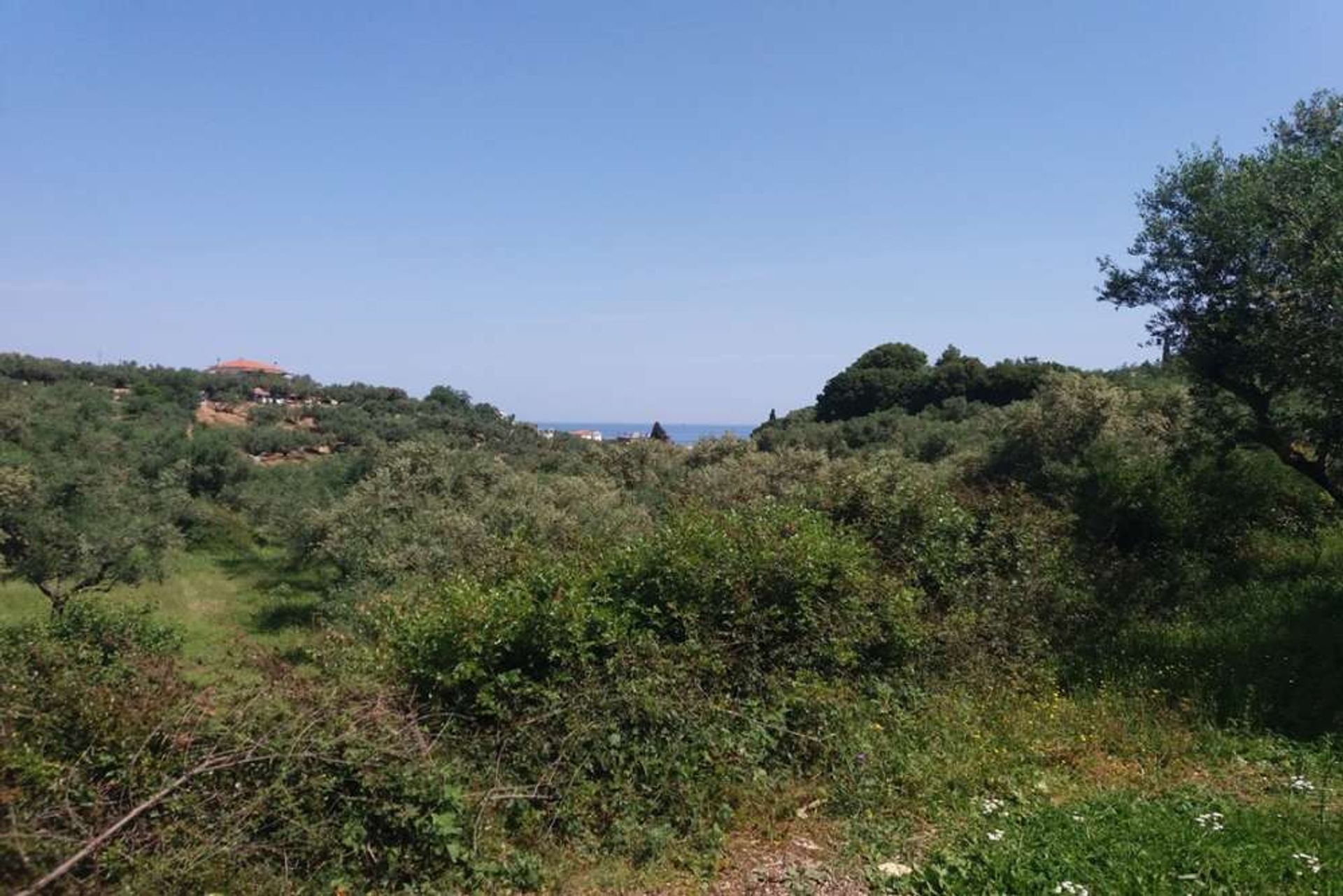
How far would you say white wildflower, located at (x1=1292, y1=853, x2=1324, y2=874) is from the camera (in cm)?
418

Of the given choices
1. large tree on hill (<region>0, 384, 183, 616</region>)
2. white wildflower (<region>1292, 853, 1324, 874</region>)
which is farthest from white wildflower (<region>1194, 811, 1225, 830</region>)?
large tree on hill (<region>0, 384, 183, 616</region>)

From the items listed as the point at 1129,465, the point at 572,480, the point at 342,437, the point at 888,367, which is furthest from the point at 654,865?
the point at 342,437

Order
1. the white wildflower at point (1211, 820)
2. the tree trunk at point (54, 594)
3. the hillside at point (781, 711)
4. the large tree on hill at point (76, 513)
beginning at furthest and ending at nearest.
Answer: the large tree on hill at point (76, 513), the tree trunk at point (54, 594), the white wildflower at point (1211, 820), the hillside at point (781, 711)

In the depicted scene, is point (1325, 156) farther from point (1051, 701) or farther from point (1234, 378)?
point (1051, 701)

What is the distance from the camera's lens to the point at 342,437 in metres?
48.1

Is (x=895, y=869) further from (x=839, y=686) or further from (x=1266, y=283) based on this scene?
(x=1266, y=283)

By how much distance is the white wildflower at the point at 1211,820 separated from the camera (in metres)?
4.74

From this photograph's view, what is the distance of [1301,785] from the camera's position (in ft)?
17.9

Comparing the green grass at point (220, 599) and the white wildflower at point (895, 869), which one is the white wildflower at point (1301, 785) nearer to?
the white wildflower at point (895, 869)

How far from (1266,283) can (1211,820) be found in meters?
6.69

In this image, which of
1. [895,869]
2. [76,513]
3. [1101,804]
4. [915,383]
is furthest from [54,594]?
[915,383]

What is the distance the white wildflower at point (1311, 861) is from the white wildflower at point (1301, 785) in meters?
1.34

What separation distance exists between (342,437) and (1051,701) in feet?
153

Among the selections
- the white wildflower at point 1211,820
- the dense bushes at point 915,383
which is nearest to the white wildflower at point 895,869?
Answer: the white wildflower at point 1211,820
